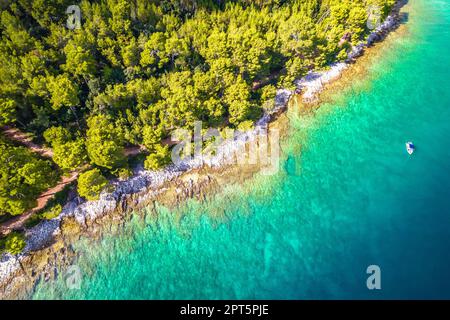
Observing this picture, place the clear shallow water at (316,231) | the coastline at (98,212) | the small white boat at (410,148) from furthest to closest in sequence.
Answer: the small white boat at (410,148)
the clear shallow water at (316,231)
the coastline at (98,212)

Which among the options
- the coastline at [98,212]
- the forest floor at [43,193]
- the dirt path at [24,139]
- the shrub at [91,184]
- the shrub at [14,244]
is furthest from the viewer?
the dirt path at [24,139]

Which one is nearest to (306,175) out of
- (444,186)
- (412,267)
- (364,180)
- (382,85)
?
(364,180)

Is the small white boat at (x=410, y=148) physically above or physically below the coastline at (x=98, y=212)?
below

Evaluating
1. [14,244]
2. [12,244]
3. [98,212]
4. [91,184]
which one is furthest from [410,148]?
[12,244]

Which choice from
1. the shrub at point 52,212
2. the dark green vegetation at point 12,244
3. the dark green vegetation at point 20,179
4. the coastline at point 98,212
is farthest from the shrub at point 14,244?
the shrub at point 52,212

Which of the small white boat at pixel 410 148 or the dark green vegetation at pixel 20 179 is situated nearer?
the dark green vegetation at pixel 20 179

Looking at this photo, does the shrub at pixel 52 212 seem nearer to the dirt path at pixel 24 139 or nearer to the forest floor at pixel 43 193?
the forest floor at pixel 43 193

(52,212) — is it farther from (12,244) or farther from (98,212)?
(98,212)
